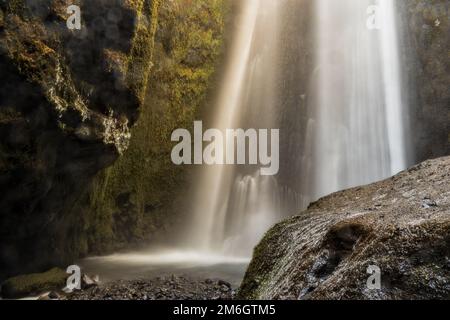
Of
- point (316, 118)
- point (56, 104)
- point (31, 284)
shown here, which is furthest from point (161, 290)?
point (316, 118)

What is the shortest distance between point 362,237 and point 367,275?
2.35 feet

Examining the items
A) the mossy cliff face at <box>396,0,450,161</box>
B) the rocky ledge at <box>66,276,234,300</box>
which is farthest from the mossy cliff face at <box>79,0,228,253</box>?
the mossy cliff face at <box>396,0,450,161</box>

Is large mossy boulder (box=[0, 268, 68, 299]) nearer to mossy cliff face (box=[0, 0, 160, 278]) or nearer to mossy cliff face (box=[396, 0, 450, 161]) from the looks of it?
mossy cliff face (box=[0, 0, 160, 278])

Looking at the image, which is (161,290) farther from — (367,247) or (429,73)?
(429,73)

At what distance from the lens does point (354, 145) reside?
19.3m

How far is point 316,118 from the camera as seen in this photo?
67.9 ft

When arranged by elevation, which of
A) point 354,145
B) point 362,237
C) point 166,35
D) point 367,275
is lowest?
point 367,275

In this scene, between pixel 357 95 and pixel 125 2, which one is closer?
pixel 125 2

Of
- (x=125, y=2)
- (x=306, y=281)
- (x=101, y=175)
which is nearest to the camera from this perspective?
(x=306, y=281)

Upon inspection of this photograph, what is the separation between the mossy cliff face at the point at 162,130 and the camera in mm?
19047

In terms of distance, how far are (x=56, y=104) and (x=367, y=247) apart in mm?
8819
